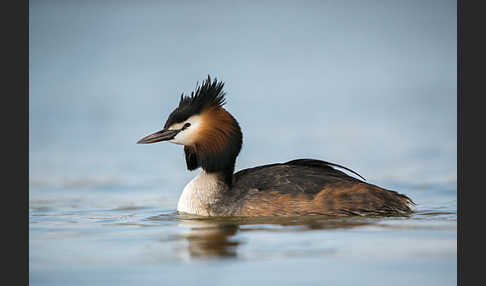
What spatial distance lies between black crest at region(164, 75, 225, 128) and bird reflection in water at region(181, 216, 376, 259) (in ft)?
3.55

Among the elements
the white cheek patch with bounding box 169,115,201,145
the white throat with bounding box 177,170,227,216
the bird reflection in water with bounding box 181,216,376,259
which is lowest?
the bird reflection in water with bounding box 181,216,376,259

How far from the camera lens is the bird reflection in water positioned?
626 centimetres

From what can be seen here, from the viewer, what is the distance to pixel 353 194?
8.08 m

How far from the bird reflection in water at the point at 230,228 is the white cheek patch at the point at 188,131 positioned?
87 centimetres

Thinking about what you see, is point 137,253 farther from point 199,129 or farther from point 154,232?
point 199,129

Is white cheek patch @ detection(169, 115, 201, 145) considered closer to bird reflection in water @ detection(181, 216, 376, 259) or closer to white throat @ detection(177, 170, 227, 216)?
white throat @ detection(177, 170, 227, 216)

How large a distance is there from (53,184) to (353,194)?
4.66 metres

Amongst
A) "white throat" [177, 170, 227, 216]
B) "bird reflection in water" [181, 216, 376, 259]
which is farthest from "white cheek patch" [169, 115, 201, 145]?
"bird reflection in water" [181, 216, 376, 259]

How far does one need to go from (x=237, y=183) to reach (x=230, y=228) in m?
1.15

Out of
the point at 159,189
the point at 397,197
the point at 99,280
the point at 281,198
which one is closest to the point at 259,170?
the point at 281,198

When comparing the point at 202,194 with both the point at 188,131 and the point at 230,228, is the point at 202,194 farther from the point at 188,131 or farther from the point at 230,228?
the point at 230,228

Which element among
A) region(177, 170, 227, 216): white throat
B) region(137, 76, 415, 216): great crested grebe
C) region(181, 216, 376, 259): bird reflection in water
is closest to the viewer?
region(181, 216, 376, 259): bird reflection in water

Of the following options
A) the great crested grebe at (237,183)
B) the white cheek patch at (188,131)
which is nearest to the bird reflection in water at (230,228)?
the great crested grebe at (237,183)

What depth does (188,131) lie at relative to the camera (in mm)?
8266
